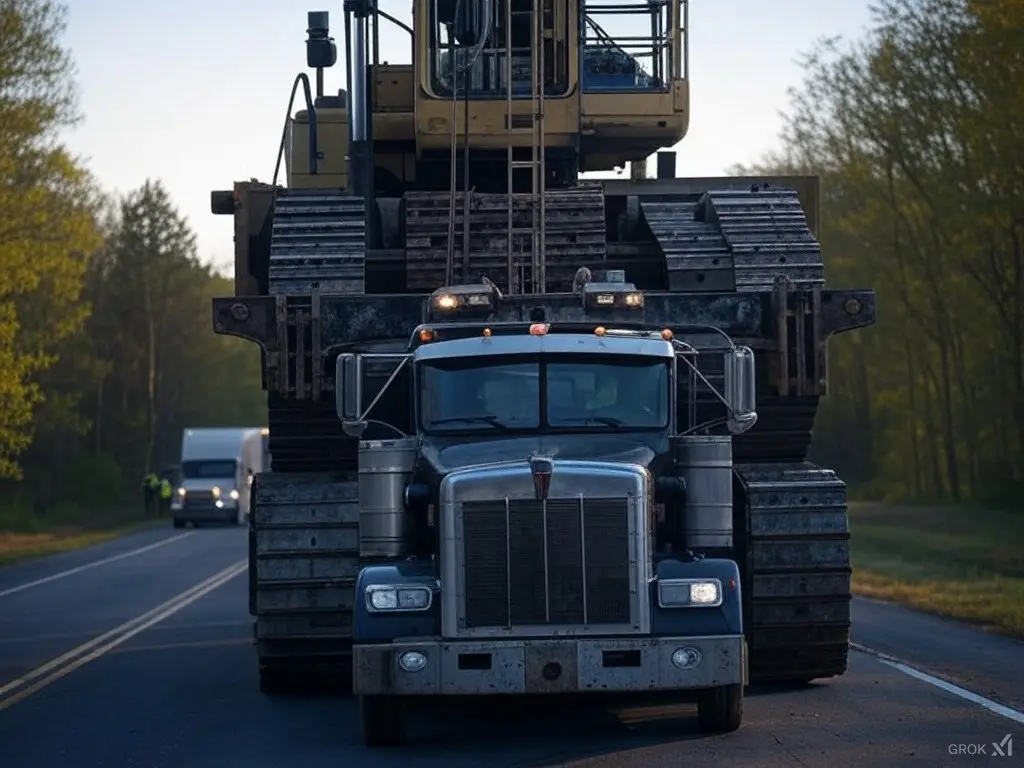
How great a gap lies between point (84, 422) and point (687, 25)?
162 ft

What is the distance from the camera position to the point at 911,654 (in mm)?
17234

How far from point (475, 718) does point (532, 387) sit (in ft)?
8.36

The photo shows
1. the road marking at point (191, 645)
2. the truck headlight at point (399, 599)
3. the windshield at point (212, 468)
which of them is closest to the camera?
the truck headlight at point (399, 599)

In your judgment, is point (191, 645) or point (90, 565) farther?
point (90, 565)

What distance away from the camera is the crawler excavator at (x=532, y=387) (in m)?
11.6

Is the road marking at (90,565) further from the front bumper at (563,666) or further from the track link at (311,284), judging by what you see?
the front bumper at (563,666)

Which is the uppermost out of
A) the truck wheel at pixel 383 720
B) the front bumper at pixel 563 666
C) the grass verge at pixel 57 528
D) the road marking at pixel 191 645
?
the front bumper at pixel 563 666

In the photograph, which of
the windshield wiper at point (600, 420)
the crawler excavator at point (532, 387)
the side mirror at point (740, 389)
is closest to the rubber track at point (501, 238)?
the crawler excavator at point (532, 387)

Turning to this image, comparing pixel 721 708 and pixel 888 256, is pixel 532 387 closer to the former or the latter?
pixel 721 708

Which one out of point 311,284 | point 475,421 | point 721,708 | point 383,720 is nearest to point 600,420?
point 475,421

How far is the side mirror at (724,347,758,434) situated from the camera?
497 inches

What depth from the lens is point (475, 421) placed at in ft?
41.7

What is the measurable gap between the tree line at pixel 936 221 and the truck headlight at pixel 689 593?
29.7 meters

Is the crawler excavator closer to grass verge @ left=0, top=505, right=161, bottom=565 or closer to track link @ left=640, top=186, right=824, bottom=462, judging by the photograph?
track link @ left=640, top=186, right=824, bottom=462
